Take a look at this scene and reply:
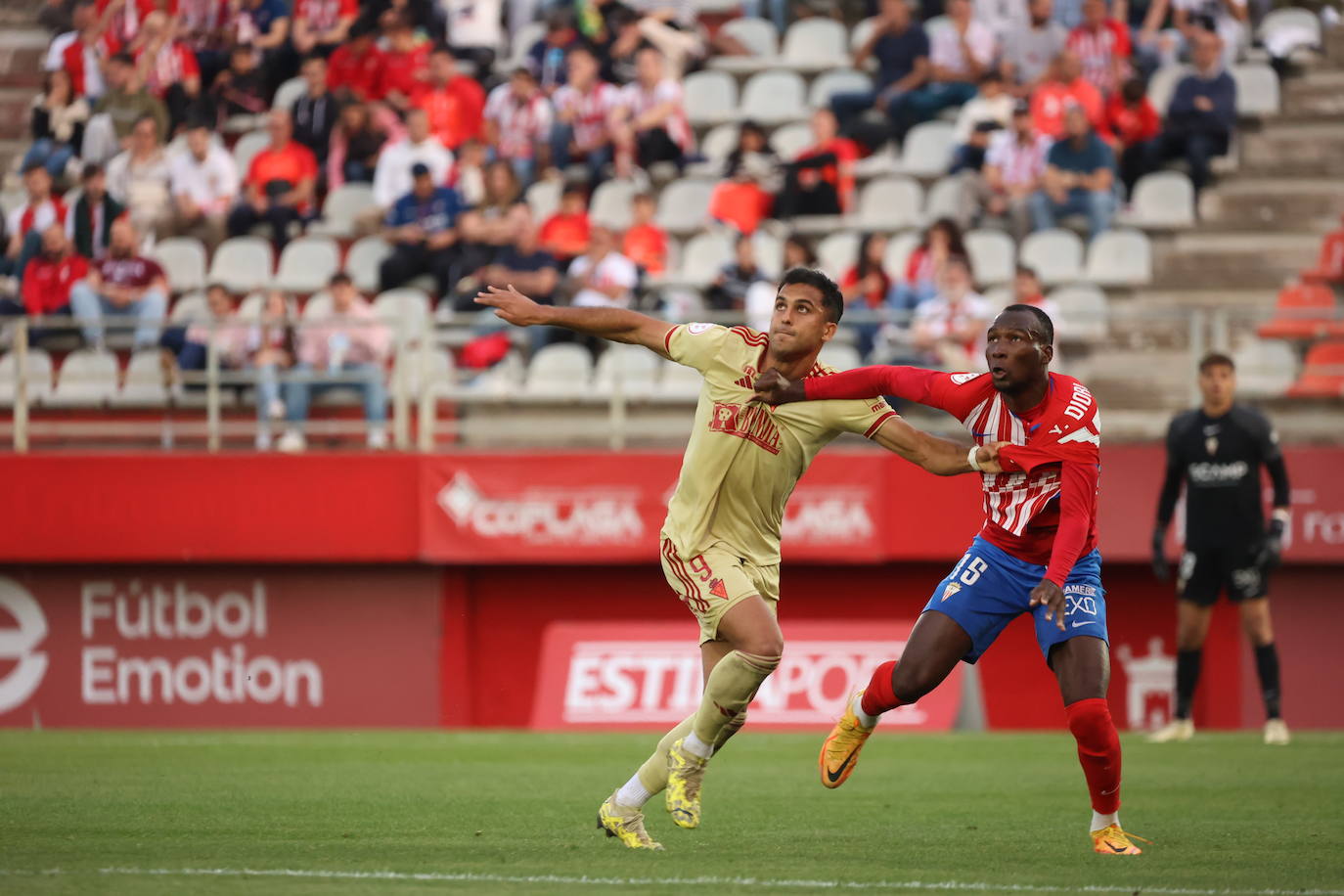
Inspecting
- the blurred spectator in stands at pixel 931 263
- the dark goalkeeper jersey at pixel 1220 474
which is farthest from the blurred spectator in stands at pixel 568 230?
the dark goalkeeper jersey at pixel 1220 474

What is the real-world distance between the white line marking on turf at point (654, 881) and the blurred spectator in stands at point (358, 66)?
1583 centimetres

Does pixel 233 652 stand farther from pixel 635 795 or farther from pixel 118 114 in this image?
pixel 635 795

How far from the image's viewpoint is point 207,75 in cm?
2225

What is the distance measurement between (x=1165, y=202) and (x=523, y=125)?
260 inches

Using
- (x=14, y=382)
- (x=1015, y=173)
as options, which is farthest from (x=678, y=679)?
(x=14, y=382)

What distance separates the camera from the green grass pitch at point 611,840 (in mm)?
6695

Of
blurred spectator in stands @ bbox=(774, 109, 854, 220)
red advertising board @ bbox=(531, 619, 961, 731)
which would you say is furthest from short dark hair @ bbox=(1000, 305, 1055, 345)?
blurred spectator in stands @ bbox=(774, 109, 854, 220)

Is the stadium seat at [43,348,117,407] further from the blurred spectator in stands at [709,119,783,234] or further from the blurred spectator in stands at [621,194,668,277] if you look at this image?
the blurred spectator in stands at [709,119,783,234]

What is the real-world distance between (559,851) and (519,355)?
10334 mm

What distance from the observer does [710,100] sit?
69.7ft

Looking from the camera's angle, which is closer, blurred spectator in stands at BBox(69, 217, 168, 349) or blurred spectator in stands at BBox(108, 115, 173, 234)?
blurred spectator in stands at BBox(69, 217, 168, 349)

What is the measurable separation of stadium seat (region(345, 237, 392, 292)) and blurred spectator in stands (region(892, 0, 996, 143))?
18.0ft

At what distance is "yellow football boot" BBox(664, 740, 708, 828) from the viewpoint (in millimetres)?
7469

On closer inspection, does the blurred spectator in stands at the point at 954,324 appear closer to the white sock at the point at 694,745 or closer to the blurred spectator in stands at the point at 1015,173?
the blurred spectator in stands at the point at 1015,173
